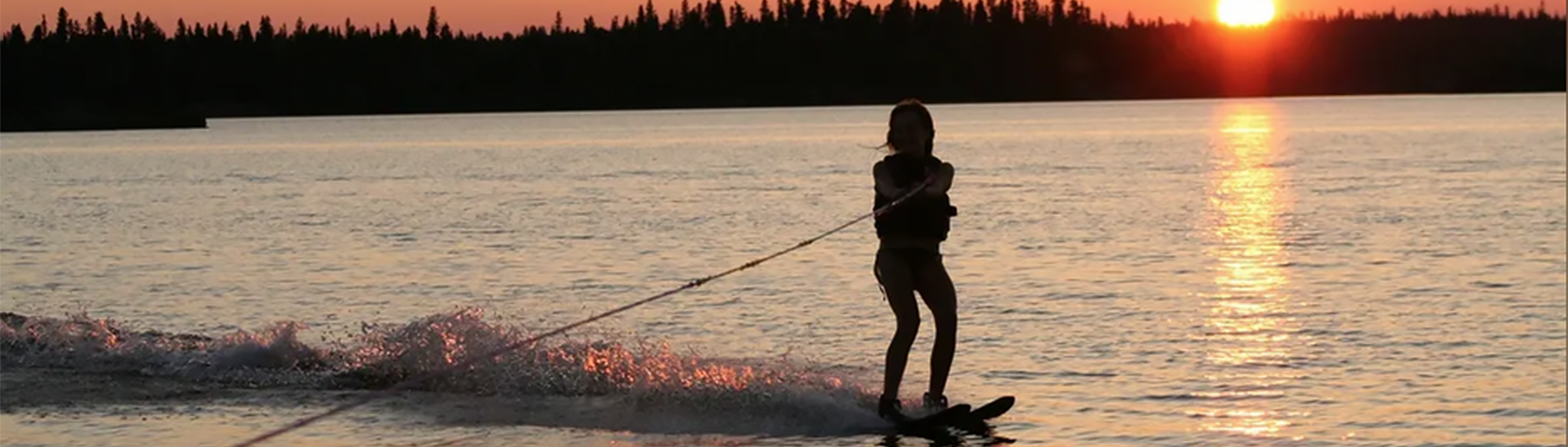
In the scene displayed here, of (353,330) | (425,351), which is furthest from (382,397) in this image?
(353,330)

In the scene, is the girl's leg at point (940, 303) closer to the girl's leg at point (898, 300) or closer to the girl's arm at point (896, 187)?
the girl's leg at point (898, 300)

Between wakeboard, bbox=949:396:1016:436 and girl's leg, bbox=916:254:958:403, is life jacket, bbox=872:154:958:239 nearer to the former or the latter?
girl's leg, bbox=916:254:958:403

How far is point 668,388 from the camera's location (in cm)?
1317

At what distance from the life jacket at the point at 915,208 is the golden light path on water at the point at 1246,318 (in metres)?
2.33

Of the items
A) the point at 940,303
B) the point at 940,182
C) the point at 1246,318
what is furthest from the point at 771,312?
the point at 940,182

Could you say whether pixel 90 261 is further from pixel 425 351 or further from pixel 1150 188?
pixel 1150 188

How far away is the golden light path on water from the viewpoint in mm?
13562

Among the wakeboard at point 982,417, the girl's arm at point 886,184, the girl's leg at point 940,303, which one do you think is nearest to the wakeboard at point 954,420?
the wakeboard at point 982,417

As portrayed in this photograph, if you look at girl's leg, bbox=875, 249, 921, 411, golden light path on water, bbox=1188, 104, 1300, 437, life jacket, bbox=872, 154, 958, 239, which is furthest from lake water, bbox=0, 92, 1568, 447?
life jacket, bbox=872, 154, 958, 239

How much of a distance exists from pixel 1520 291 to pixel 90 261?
18233 mm

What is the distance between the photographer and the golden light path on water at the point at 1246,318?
13.6 metres

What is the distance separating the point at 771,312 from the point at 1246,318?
405cm

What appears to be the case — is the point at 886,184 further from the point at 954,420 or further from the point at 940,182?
the point at 954,420

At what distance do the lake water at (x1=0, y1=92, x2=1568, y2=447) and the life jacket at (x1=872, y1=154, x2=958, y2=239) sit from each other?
123cm
